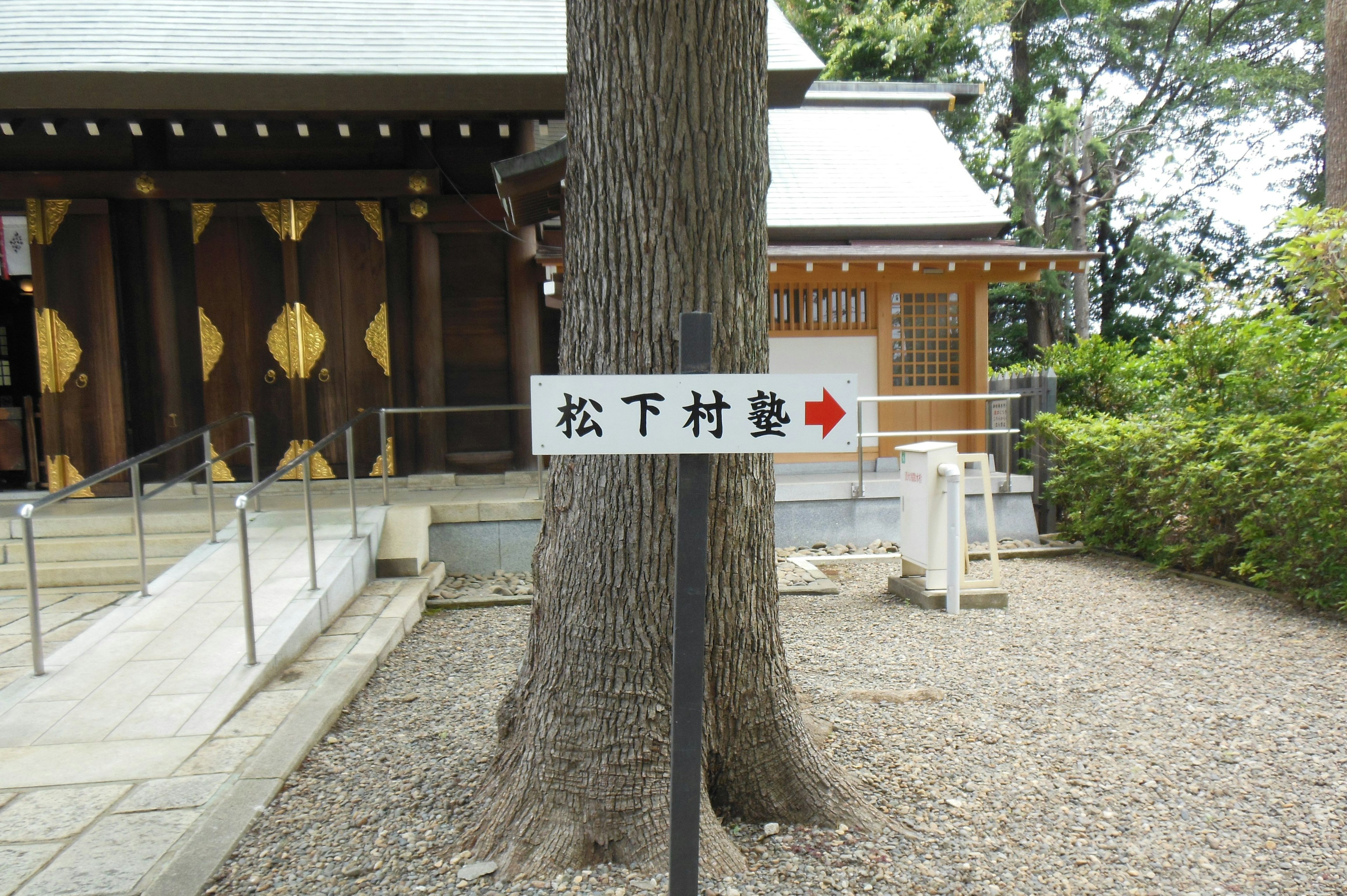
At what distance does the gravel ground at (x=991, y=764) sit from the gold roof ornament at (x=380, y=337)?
3313 millimetres

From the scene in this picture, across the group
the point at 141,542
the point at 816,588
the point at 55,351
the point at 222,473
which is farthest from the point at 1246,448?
the point at 55,351

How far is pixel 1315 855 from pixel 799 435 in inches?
82.5

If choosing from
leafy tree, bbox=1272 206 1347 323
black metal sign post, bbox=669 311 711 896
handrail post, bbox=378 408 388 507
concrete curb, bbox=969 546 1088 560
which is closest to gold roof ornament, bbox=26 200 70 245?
handrail post, bbox=378 408 388 507

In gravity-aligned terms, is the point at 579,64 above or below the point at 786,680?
above

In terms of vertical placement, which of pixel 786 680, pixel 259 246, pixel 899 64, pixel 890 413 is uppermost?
pixel 899 64

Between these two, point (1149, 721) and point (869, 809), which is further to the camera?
point (1149, 721)

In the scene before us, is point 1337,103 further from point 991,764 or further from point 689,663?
point 689,663

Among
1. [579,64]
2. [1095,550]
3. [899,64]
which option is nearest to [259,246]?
[579,64]

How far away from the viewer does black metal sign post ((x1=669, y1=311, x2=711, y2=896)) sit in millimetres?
1712

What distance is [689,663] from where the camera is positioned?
67.6 inches

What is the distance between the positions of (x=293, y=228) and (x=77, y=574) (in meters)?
3.25

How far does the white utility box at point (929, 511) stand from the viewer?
214 inches

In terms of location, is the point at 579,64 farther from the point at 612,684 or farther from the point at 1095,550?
the point at 1095,550

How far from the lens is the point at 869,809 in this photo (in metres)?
2.53
